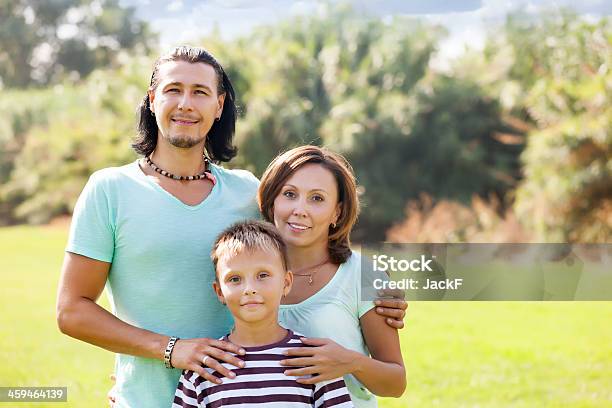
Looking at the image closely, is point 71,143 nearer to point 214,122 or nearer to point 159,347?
point 214,122

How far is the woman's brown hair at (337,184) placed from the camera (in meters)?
2.76

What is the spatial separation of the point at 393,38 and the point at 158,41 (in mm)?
6733

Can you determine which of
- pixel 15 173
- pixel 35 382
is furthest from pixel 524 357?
pixel 15 173

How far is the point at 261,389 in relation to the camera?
2.39 meters

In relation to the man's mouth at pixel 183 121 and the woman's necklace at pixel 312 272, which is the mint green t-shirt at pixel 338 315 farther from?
the man's mouth at pixel 183 121

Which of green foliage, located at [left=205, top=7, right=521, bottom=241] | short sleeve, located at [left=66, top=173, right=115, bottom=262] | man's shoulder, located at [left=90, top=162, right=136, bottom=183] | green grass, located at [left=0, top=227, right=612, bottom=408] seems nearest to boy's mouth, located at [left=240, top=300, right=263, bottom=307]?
short sleeve, located at [left=66, top=173, right=115, bottom=262]

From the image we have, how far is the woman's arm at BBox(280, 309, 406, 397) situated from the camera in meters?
2.43

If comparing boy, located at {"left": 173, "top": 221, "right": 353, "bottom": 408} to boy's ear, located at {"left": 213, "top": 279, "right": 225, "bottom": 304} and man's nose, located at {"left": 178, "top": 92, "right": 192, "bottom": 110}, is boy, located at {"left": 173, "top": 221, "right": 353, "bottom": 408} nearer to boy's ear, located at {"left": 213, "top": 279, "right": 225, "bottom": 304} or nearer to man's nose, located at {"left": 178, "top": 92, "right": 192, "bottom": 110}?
boy's ear, located at {"left": 213, "top": 279, "right": 225, "bottom": 304}

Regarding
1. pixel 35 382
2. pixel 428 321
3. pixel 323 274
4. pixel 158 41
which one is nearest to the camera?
pixel 323 274

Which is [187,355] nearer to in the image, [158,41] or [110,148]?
[110,148]

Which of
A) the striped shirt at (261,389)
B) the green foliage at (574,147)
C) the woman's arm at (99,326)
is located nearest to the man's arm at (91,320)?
the woman's arm at (99,326)

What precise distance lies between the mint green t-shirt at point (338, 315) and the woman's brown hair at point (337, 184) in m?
0.12

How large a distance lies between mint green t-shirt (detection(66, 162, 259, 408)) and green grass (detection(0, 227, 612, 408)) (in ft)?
11.3

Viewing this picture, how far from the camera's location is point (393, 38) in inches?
675
